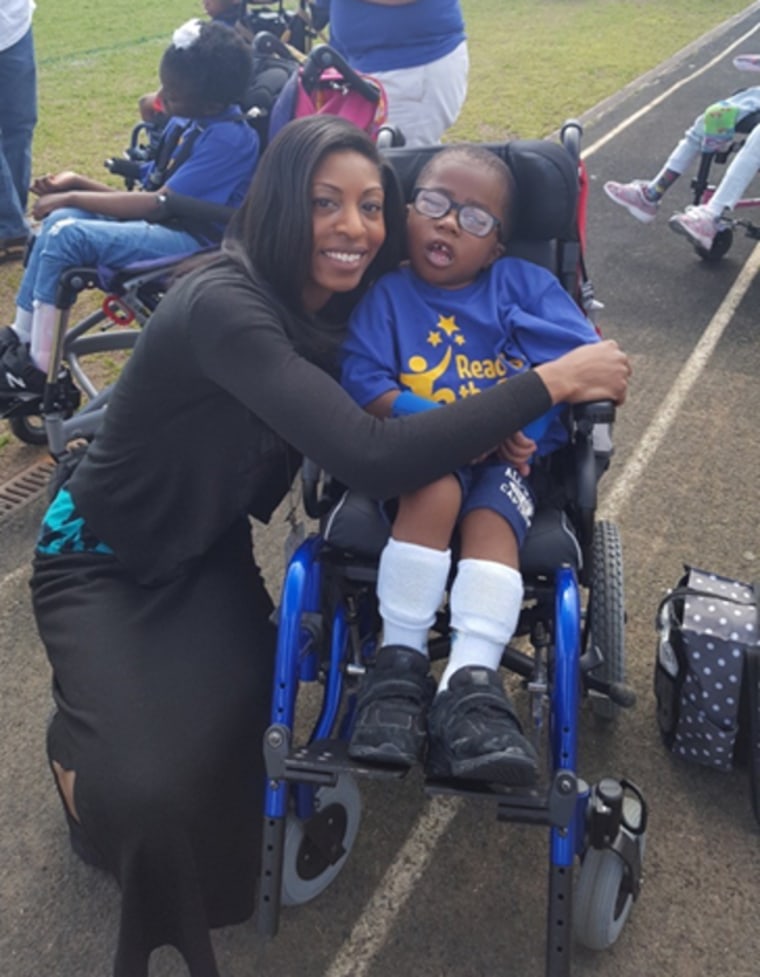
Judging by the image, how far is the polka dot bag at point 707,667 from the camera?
243cm

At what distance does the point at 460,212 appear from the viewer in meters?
2.40

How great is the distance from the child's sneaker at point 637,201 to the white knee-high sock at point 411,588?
15.8 ft

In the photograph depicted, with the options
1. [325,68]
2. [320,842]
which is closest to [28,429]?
[325,68]

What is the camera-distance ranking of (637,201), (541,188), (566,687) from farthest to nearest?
(637,201)
(541,188)
(566,687)

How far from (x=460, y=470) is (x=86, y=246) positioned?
1.94 m

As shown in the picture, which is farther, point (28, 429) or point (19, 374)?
point (28, 429)

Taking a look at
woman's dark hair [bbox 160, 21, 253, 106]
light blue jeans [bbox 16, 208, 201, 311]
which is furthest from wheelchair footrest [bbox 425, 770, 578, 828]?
woman's dark hair [bbox 160, 21, 253, 106]

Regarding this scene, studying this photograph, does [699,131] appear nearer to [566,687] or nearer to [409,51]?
[409,51]

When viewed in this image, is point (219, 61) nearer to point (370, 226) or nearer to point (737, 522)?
point (370, 226)

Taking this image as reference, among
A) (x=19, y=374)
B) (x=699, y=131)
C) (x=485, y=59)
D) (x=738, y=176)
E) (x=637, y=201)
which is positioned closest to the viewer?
(x=19, y=374)

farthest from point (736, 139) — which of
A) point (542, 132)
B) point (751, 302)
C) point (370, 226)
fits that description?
point (370, 226)

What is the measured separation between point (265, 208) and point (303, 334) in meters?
0.28

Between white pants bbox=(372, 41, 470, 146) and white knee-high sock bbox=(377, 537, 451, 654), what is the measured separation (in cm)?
288

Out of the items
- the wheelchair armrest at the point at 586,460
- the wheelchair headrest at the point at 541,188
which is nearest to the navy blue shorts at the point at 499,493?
the wheelchair armrest at the point at 586,460
